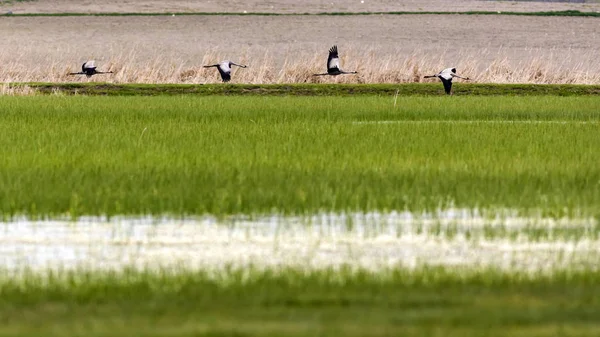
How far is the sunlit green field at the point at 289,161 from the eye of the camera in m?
9.80

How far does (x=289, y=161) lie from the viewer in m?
12.9

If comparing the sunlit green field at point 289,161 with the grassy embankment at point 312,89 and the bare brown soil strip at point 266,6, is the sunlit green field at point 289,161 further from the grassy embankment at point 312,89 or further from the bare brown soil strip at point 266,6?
the bare brown soil strip at point 266,6

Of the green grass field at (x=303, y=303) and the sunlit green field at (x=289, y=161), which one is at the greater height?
the sunlit green field at (x=289, y=161)

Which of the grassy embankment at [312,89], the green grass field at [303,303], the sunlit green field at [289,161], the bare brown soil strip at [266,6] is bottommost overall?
the green grass field at [303,303]

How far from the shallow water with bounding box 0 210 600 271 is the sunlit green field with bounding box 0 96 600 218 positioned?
47cm

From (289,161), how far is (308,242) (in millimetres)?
4832

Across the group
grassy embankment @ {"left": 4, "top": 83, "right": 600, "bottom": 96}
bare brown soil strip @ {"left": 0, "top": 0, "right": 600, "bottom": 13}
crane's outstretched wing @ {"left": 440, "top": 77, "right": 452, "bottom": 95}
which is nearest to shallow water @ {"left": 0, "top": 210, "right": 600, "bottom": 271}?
crane's outstretched wing @ {"left": 440, "top": 77, "right": 452, "bottom": 95}

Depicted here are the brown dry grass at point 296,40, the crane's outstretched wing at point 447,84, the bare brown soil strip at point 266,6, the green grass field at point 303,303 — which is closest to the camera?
the green grass field at point 303,303

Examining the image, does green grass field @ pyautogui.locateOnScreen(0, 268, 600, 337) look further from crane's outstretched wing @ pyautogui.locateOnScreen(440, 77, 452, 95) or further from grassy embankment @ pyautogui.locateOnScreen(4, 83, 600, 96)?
grassy embankment @ pyautogui.locateOnScreen(4, 83, 600, 96)

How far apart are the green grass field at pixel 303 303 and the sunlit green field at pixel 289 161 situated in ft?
8.39

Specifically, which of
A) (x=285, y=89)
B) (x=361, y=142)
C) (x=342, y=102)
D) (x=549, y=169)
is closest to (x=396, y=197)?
(x=549, y=169)

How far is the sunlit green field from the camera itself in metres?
9.80

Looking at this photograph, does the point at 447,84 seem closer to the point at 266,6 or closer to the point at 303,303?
the point at 303,303

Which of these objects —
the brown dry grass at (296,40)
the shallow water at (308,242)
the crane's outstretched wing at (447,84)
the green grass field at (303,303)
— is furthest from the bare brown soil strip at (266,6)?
the green grass field at (303,303)
